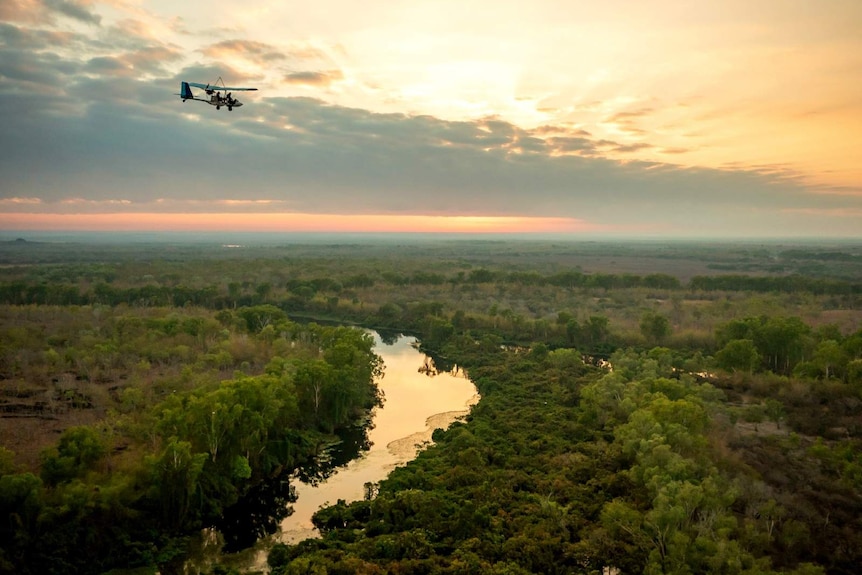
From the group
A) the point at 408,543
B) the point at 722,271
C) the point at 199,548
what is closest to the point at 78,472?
the point at 199,548

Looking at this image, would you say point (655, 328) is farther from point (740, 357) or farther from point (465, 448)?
point (465, 448)

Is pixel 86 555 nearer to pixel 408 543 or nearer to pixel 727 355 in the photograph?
pixel 408 543

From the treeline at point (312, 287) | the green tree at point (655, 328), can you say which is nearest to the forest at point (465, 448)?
the green tree at point (655, 328)

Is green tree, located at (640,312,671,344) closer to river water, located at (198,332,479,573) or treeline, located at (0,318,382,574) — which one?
river water, located at (198,332,479,573)

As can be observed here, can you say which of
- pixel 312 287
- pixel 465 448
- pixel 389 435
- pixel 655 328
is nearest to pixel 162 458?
pixel 465 448

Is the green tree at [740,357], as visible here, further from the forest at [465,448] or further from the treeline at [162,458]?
the treeline at [162,458]

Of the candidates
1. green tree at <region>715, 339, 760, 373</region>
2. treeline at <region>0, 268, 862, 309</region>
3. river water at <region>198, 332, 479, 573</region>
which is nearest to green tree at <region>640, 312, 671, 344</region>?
green tree at <region>715, 339, 760, 373</region>
